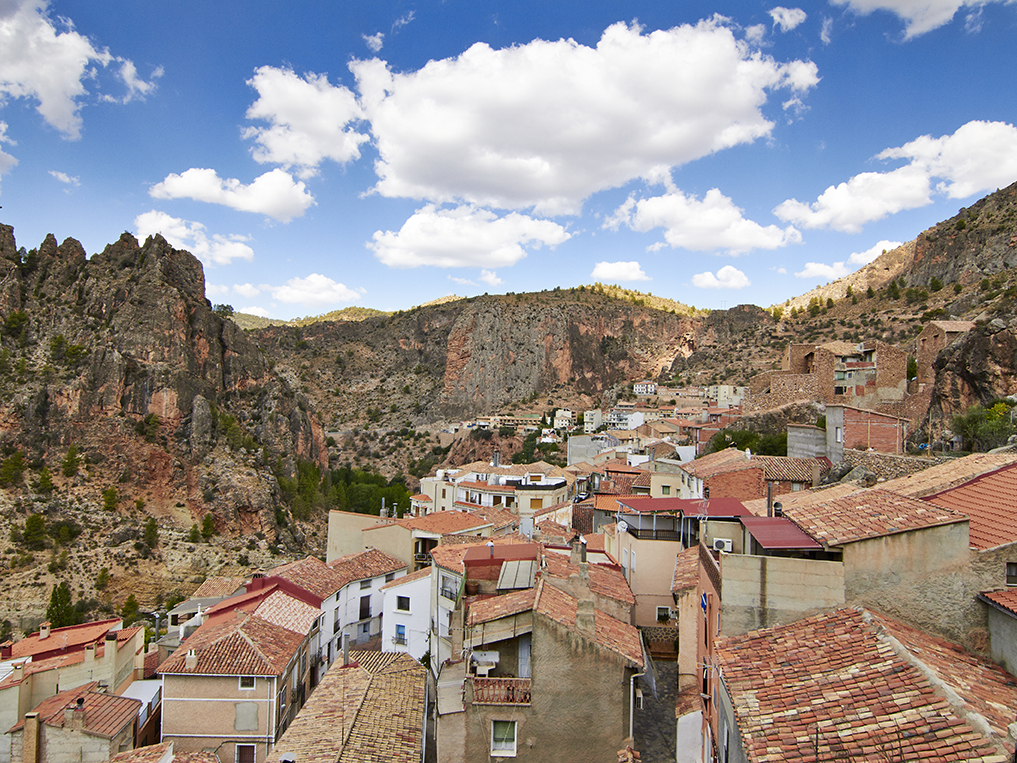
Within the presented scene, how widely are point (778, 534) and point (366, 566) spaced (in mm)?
22089

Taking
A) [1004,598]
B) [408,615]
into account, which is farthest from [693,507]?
[408,615]

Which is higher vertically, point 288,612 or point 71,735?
point 288,612

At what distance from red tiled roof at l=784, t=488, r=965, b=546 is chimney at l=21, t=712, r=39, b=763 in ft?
66.5

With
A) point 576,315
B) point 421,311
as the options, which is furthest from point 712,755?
point 421,311

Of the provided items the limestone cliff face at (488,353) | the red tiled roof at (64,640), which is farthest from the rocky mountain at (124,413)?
the limestone cliff face at (488,353)

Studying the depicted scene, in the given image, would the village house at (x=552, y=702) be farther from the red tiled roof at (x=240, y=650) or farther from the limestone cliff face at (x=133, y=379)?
the limestone cliff face at (x=133, y=379)

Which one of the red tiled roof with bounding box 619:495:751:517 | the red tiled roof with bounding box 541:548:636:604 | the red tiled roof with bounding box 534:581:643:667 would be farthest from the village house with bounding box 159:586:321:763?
the red tiled roof with bounding box 619:495:751:517

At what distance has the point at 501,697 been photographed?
10.7 meters

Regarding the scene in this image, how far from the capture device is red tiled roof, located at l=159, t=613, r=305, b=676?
16.5 metres

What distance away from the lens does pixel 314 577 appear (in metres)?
25.4

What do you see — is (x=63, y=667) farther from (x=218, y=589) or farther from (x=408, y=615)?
(x=218, y=589)

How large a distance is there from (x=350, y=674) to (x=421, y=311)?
135891 mm

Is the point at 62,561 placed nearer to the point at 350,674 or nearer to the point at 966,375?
the point at 350,674

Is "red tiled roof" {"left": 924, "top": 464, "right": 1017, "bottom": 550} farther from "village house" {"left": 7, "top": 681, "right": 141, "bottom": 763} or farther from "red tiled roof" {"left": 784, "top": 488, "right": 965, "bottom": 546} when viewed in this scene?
"village house" {"left": 7, "top": 681, "right": 141, "bottom": 763}
